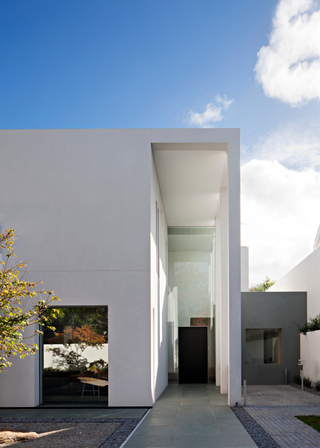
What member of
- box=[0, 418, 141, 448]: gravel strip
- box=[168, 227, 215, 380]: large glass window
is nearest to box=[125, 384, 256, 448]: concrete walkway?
box=[0, 418, 141, 448]: gravel strip

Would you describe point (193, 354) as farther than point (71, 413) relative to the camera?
Yes

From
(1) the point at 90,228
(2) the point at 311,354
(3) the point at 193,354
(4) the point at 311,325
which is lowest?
(3) the point at 193,354

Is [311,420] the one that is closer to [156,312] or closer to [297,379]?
[156,312]

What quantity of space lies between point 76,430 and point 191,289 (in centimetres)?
992

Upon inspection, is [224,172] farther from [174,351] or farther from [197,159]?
[174,351]

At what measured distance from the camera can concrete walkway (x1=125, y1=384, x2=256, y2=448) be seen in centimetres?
670

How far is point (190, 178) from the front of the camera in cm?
1280

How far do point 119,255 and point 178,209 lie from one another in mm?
6606

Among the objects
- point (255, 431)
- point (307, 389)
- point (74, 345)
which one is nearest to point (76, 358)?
point (74, 345)

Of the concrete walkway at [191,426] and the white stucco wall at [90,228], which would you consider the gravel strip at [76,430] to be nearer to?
the concrete walkway at [191,426]

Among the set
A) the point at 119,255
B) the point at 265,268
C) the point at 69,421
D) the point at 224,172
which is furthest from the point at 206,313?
the point at 265,268

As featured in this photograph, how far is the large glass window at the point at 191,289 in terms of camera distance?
650 inches

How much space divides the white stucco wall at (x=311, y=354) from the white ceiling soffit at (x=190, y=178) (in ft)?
19.0

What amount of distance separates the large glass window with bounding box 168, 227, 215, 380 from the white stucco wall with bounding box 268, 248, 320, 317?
145 inches
